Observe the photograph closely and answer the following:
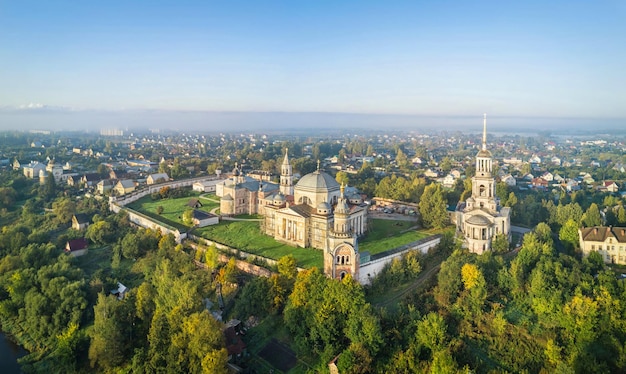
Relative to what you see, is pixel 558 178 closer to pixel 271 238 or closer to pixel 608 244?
pixel 608 244

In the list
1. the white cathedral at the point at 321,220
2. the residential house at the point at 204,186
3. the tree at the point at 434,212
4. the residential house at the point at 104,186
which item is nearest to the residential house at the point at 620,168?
the tree at the point at 434,212

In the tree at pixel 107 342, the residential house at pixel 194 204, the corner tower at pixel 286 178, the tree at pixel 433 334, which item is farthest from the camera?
the residential house at pixel 194 204

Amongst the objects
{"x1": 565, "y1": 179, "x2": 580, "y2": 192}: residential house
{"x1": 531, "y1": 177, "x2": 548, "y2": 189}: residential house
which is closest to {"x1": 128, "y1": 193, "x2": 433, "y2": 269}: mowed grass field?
{"x1": 565, "y1": 179, "x2": 580, "y2": 192}: residential house

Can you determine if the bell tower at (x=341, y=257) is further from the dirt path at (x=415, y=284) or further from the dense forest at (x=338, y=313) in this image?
the dirt path at (x=415, y=284)

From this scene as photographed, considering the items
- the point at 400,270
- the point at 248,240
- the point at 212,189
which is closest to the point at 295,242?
the point at 248,240

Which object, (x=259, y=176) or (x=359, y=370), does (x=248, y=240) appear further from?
(x=259, y=176)

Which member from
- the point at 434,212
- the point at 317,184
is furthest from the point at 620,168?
the point at 317,184
